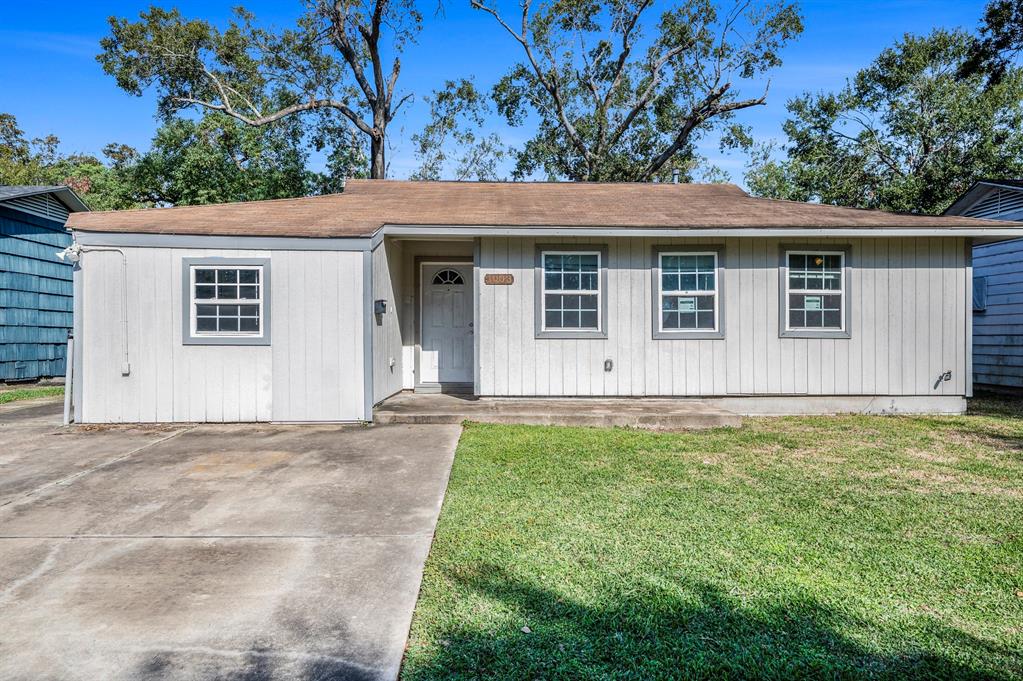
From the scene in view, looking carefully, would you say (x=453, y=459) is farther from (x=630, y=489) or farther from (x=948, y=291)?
(x=948, y=291)

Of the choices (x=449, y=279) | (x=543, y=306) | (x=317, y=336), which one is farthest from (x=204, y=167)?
(x=543, y=306)

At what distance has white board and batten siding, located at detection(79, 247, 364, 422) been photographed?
7305 millimetres

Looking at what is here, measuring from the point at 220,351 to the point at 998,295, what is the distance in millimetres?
13146

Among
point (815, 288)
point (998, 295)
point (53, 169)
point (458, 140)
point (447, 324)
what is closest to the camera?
point (815, 288)

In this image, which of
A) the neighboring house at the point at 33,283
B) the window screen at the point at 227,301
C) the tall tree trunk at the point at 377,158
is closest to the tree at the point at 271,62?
the tall tree trunk at the point at 377,158

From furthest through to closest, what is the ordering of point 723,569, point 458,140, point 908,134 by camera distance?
point 458,140
point 908,134
point 723,569

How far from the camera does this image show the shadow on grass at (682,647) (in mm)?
2281

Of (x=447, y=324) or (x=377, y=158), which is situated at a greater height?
(x=377, y=158)

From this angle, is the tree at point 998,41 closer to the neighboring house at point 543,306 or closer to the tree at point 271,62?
the neighboring house at point 543,306

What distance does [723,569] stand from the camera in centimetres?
318

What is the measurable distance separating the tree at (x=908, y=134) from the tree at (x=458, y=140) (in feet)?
38.1

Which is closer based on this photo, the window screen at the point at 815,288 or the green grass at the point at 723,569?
the green grass at the point at 723,569

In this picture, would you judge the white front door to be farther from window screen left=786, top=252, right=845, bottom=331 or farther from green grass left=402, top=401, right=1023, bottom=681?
window screen left=786, top=252, right=845, bottom=331

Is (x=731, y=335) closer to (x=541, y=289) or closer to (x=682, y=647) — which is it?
(x=541, y=289)
